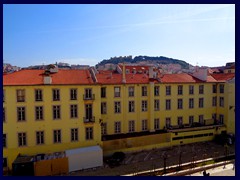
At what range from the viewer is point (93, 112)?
1340 centimetres

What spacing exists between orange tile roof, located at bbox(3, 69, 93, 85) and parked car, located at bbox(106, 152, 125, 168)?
4.43 m

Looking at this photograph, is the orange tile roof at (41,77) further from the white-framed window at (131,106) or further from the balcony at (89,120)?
the white-framed window at (131,106)

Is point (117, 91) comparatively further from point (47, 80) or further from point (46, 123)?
point (46, 123)

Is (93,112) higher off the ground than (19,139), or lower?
higher

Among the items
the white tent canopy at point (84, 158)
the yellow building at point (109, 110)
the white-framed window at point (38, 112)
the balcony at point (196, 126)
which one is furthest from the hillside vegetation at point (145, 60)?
the white tent canopy at point (84, 158)

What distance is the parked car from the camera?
1248 cm

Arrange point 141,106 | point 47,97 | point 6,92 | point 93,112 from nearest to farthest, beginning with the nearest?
1. point 6,92
2. point 47,97
3. point 93,112
4. point 141,106

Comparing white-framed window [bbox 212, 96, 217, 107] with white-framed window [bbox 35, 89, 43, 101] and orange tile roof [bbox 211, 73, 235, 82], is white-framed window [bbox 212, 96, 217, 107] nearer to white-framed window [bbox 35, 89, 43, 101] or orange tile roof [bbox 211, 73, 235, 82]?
orange tile roof [bbox 211, 73, 235, 82]

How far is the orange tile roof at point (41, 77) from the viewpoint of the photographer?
40.6 ft

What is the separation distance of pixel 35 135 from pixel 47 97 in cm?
212
